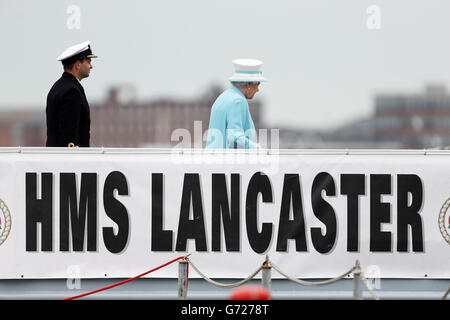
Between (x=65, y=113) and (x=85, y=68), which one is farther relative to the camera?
(x=85, y=68)

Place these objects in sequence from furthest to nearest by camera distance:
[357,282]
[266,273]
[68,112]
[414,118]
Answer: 1. [414,118]
2. [68,112]
3. [266,273]
4. [357,282]

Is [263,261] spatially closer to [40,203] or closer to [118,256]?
[118,256]

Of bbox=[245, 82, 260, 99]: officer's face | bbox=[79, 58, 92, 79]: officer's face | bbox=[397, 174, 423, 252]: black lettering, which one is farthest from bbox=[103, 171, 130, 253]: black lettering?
bbox=[397, 174, 423, 252]: black lettering

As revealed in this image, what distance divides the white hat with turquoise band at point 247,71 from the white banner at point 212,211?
970mm

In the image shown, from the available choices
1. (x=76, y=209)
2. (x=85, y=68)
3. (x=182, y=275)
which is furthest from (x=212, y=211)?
(x=85, y=68)

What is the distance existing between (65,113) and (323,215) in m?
2.85

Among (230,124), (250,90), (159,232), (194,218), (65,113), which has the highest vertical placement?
(250,90)

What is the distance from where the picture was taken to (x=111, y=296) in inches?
344

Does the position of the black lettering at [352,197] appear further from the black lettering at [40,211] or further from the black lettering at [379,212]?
the black lettering at [40,211]

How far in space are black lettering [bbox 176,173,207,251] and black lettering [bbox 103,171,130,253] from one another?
546mm

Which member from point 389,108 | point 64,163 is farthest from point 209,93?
point 64,163

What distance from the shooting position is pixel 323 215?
8.74 meters

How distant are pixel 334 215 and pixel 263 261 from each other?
2.77ft

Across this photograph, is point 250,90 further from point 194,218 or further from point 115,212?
point 115,212
